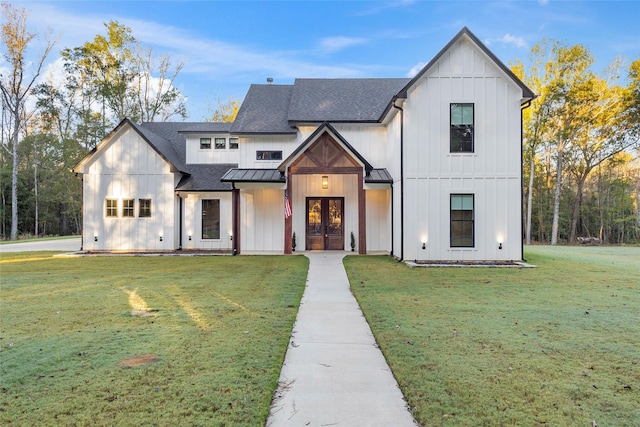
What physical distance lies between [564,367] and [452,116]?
1051 cm

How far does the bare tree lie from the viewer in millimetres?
24766

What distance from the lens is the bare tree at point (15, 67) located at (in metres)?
24.8

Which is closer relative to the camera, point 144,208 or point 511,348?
point 511,348

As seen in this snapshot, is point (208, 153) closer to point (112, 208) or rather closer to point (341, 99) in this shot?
point (112, 208)

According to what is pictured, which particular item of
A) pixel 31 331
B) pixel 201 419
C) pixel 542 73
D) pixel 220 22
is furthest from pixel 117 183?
pixel 542 73

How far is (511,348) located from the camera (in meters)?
4.53

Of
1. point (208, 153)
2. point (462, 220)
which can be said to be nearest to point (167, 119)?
point (208, 153)

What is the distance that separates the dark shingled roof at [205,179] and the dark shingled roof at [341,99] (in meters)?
4.27

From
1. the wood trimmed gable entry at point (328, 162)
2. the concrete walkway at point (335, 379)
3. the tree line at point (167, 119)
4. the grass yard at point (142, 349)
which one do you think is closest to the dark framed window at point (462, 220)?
the wood trimmed gable entry at point (328, 162)

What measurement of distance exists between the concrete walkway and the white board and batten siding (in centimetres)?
739

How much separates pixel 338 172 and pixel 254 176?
3590 millimetres

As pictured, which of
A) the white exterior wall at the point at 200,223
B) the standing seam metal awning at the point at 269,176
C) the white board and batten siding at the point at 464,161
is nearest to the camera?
the white board and batten siding at the point at 464,161

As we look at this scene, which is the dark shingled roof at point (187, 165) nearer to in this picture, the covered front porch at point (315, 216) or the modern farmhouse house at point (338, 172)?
the modern farmhouse house at point (338, 172)

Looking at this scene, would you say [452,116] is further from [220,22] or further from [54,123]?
[54,123]
